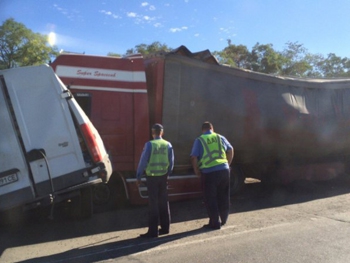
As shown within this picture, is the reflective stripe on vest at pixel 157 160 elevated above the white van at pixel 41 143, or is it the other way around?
the white van at pixel 41 143

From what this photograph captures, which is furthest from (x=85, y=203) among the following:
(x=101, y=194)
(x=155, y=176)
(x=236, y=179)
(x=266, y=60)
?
(x=266, y=60)

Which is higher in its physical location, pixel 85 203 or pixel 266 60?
pixel 266 60

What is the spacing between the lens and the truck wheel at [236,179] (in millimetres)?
8758

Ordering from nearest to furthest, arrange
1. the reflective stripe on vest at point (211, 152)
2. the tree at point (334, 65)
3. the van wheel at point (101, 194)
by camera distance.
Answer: the reflective stripe on vest at point (211, 152) → the van wheel at point (101, 194) → the tree at point (334, 65)

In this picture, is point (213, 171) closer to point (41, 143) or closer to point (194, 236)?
point (194, 236)

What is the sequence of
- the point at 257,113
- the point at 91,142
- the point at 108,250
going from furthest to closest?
the point at 257,113 → the point at 91,142 → the point at 108,250

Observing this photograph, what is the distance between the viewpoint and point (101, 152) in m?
5.84

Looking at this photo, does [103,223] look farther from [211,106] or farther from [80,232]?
[211,106]

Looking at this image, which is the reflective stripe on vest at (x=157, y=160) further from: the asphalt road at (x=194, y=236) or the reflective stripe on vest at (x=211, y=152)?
the asphalt road at (x=194, y=236)

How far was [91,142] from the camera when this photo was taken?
18.4 ft

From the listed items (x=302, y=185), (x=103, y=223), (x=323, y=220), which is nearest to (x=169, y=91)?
(x=103, y=223)

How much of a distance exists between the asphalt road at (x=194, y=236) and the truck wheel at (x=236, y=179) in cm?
70

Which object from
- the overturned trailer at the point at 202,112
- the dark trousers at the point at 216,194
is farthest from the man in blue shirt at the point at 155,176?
the overturned trailer at the point at 202,112

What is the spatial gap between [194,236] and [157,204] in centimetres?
74
